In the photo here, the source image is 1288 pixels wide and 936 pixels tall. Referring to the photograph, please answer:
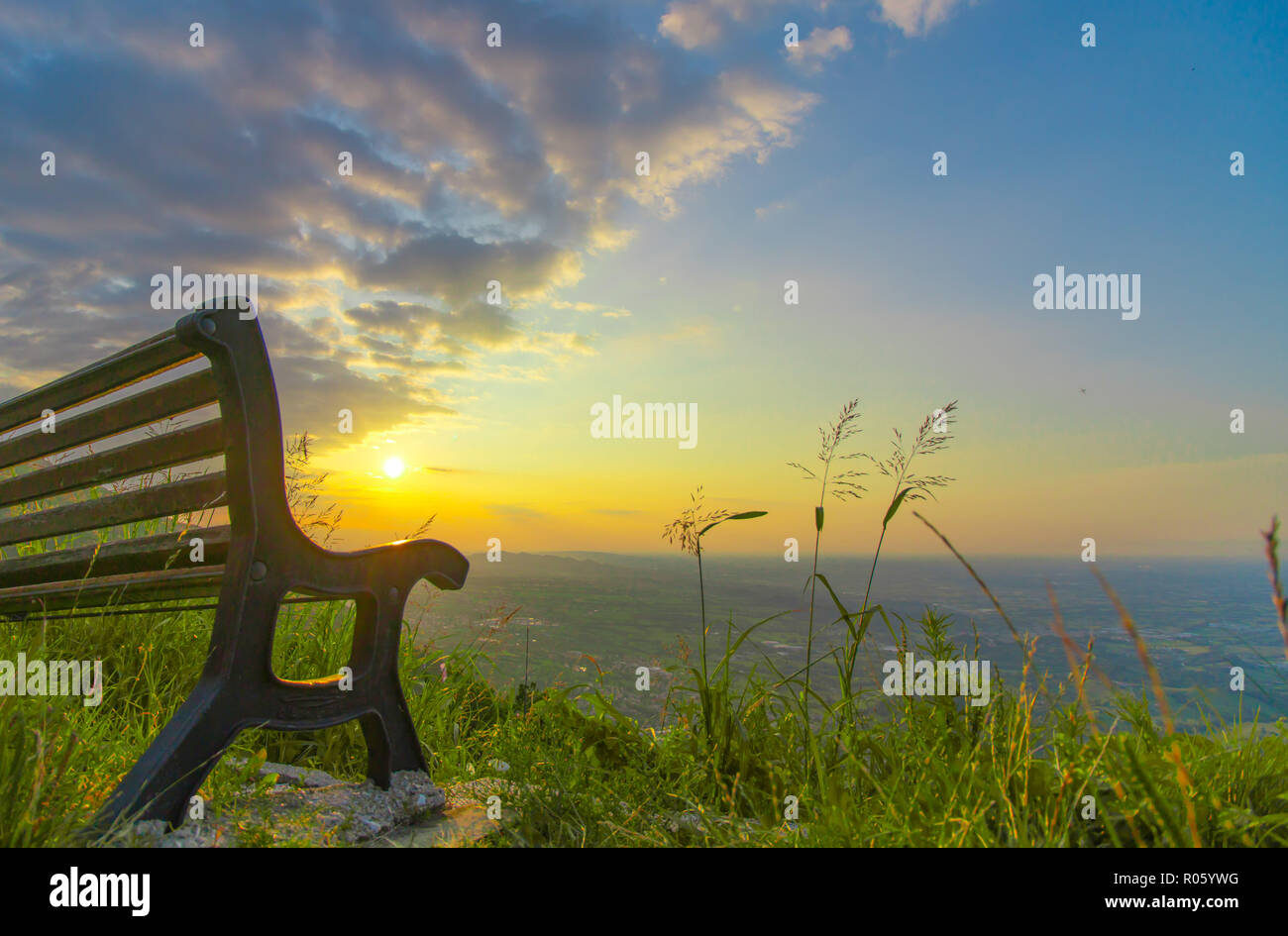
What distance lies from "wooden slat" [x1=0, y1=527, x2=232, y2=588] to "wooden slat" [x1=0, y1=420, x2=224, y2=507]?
0.75 ft

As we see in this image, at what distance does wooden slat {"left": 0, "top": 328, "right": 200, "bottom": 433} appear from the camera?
2133 mm

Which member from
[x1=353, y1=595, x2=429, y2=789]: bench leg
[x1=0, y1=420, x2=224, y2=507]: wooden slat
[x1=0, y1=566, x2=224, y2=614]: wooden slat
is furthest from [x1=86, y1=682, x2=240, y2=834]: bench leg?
[x1=0, y1=420, x2=224, y2=507]: wooden slat

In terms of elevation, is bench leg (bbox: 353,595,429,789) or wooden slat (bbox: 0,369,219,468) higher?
wooden slat (bbox: 0,369,219,468)

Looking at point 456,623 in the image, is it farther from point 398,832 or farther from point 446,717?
point 398,832

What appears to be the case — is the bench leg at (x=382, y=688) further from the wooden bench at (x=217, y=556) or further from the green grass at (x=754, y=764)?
the green grass at (x=754, y=764)

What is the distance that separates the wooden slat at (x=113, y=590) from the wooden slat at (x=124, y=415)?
500 mm

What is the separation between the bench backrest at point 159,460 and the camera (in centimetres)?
204

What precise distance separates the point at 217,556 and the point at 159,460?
351mm

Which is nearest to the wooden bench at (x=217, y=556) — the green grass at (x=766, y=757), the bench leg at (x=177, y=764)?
the bench leg at (x=177, y=764)

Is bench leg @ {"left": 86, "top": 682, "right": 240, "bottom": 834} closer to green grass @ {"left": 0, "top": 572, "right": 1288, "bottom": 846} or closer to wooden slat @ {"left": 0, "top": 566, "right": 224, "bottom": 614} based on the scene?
green grass @ {"left": 0, "top": 572, "right": 1288, "bottom": 846}

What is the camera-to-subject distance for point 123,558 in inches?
98.2

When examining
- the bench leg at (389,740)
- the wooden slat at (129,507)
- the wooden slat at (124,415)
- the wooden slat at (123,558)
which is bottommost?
the bench leg at (389,740)
